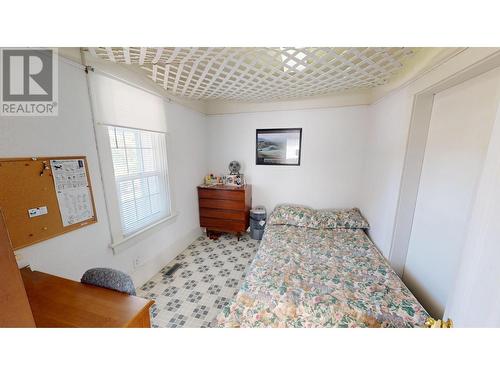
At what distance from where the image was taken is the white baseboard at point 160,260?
1.93m

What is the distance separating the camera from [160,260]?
2223mm

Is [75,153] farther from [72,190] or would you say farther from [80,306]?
[80,306]

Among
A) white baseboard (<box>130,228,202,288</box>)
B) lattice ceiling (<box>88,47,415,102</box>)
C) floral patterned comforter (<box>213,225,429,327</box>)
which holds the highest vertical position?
lattice ceiling (<box>88,47,415,102</box>)

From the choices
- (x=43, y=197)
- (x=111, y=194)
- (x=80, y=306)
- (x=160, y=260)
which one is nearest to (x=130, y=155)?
(x=111, y=194)

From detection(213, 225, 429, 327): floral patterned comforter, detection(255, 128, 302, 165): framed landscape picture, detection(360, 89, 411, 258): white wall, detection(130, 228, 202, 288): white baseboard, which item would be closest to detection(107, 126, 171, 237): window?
detection(130, 228, 202, 288): white baseboard

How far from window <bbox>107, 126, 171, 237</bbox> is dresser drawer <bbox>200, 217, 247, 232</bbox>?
0.69 m

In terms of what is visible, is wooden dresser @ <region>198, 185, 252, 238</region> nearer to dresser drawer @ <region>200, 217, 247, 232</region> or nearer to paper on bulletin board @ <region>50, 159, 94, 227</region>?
dresser drawer @ <region>200, 217, 247, 232</region>

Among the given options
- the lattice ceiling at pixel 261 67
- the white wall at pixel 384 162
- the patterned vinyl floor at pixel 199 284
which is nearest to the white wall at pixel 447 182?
the white wall at pixel 384 162

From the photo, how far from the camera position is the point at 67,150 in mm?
1281

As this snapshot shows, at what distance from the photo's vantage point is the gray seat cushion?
952mm

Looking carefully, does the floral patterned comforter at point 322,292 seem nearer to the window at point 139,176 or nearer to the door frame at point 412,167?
the door frame at point 412,167

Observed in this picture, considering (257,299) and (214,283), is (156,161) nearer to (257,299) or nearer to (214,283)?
(214,283)

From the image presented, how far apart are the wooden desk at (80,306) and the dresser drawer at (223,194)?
189 cm
